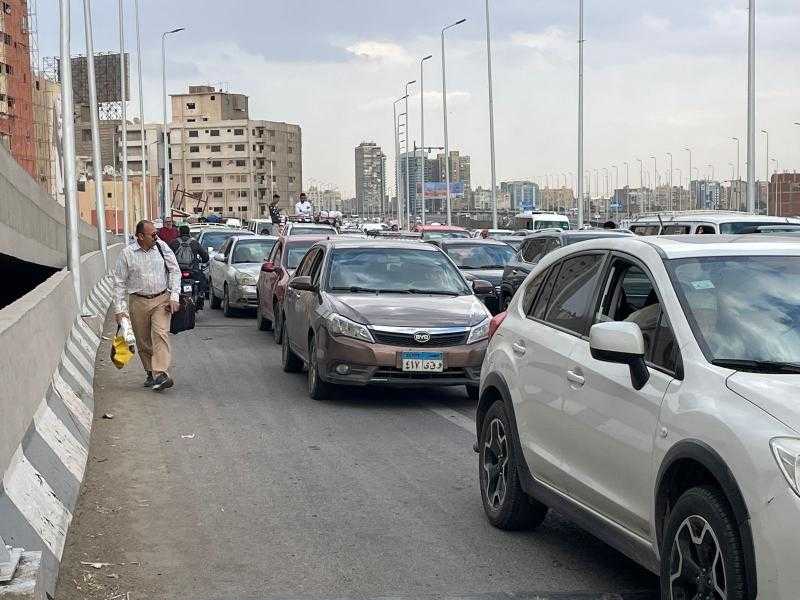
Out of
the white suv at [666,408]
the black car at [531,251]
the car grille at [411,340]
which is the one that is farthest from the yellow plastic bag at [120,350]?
the black car at [531,251]

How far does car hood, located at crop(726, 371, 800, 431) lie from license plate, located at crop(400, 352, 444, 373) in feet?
23.1

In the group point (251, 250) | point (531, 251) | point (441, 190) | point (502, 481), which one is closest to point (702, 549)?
point (502, 481)

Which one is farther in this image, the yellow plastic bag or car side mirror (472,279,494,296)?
car side mirror (472,279,494,296)

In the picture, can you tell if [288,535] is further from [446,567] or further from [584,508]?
[584,508]

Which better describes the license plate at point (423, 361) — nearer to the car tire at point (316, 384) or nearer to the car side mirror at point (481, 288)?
the car tire at point (316, 384)

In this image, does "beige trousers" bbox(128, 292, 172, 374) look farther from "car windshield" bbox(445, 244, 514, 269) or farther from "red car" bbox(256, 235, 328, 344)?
"car windshield" bbox(445, 244, 514, 269)

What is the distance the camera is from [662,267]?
17.7 ft

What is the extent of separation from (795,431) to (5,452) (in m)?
3.52

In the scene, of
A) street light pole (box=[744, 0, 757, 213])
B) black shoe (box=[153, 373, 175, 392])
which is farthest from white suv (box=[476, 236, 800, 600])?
street light pole (box=[744, 0, 757, 213])

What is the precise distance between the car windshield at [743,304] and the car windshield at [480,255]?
18.2m

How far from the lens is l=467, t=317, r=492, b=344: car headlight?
38.4 ft

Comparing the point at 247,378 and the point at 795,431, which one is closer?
the point at 795,431

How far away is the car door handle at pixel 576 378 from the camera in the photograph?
5625 mm

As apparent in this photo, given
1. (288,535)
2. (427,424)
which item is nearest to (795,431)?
(288,535)
